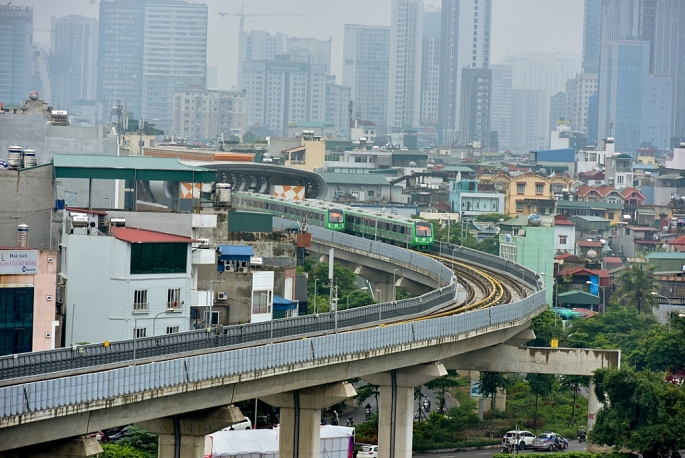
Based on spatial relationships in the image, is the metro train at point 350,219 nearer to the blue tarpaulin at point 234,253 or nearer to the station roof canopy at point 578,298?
the station roof canopy at point 578,298

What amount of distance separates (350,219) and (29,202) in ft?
138

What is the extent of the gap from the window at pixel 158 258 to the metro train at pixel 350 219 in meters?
37.7

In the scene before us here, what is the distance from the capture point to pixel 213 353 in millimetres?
41906

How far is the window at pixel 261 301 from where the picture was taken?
61781mm

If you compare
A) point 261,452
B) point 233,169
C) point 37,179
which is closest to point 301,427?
point 261,452

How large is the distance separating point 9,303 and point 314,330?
952 centimetres

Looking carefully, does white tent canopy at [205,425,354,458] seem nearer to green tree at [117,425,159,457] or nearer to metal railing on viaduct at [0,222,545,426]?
green tree at [117,425,159,457]

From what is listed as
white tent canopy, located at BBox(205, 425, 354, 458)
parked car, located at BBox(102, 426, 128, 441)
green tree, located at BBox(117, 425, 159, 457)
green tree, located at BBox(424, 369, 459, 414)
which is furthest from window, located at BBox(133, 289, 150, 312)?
green tree, located at BBox(424, 369, 459, 414)

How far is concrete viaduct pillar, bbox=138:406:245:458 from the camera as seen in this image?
140 ft

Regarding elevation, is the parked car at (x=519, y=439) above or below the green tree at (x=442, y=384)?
below

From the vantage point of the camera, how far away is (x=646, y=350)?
7331 centimetres

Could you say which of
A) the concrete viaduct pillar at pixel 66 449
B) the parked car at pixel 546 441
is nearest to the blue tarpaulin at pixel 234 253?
the parked car at pixel 546 441

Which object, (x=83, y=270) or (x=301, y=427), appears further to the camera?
(x=83, y=270)

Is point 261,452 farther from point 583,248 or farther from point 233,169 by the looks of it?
point 583,248
